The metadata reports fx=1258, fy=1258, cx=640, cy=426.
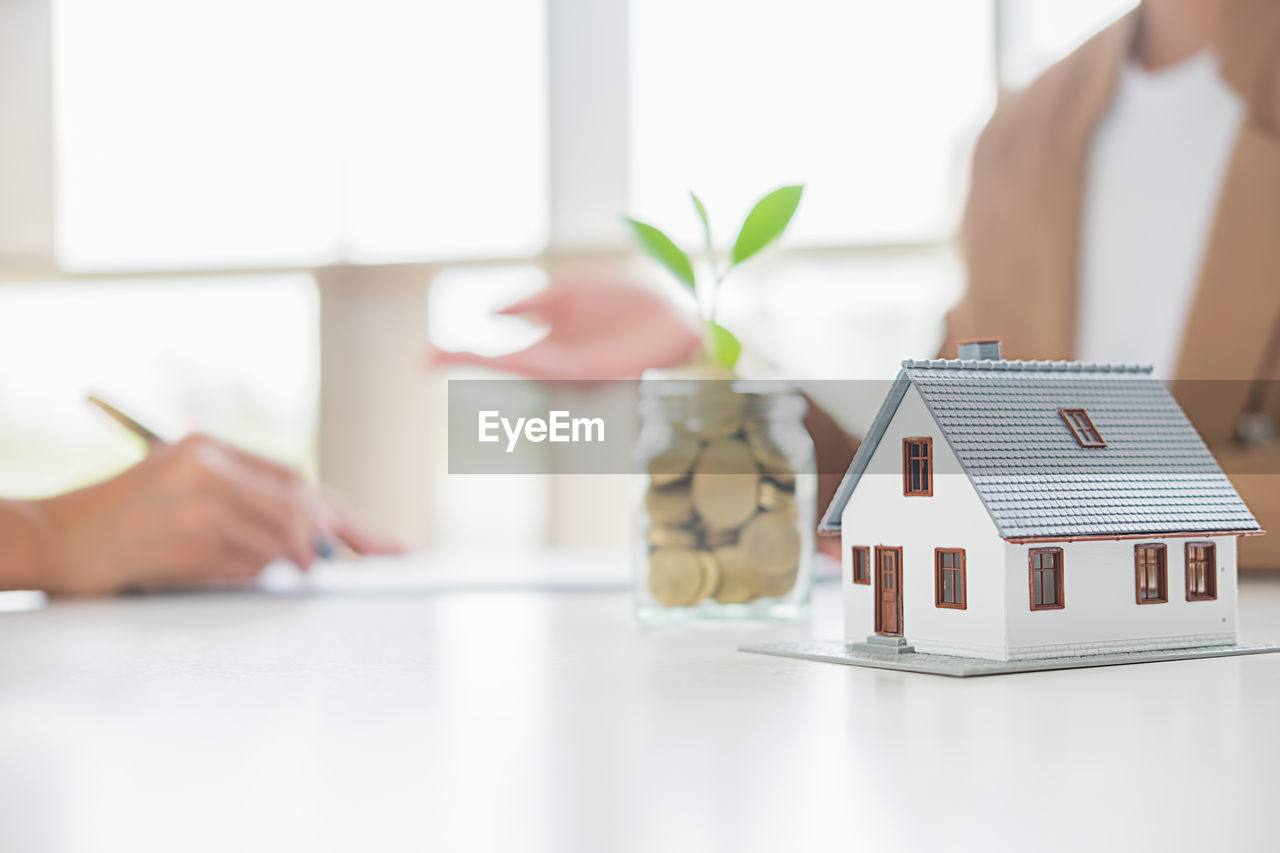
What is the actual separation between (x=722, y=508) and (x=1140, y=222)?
0.93 m

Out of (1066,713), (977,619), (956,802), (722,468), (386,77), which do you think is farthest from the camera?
(386,77)

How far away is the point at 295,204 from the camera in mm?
2953

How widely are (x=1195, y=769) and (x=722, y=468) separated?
0.54m

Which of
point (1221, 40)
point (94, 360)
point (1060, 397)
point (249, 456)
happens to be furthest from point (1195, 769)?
point (94, 360)

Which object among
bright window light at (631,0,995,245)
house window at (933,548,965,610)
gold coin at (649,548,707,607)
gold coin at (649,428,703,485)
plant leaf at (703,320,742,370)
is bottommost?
gold coin at (649,548,707,607)

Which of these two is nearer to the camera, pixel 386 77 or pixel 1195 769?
pixel 1195 769

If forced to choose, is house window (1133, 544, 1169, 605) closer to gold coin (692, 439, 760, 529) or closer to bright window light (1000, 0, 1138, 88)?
gold coin (692, 439, 760, 529)

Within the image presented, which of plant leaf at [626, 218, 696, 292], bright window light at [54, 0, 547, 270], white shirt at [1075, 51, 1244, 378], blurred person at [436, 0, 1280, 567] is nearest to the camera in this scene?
plant leaf at [626, 218, 696, 292]

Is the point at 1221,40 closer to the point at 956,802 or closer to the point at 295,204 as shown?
the point at 956,802

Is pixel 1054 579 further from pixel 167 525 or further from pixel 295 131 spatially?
pixel 295 131

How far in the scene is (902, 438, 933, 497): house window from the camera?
2.60ft

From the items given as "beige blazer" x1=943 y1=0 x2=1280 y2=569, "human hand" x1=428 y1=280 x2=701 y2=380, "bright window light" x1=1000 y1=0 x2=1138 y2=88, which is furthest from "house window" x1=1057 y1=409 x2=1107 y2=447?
"bright window light" x1=1000 y1=0 x2=1138 y2=88

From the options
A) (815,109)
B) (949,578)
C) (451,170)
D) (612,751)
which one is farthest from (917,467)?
(451,170)

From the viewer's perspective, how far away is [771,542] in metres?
0.98
